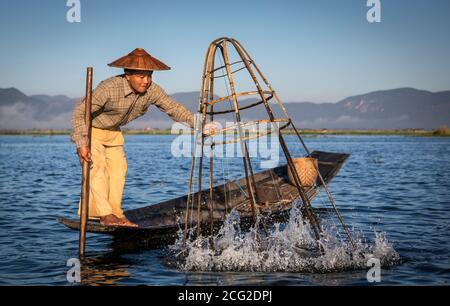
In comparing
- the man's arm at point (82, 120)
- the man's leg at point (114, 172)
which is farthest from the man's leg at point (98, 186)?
the man's arm at point (82, 120)

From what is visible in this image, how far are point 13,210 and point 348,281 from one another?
8792mm

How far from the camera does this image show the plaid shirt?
21.7ft

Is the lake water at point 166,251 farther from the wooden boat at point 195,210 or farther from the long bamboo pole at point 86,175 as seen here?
the long bamboo pole at point 86,175

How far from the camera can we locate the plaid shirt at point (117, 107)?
21.7 ft

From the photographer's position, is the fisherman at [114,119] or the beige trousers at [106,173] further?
the beige trousers at [106,173]

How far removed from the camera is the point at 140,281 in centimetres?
637

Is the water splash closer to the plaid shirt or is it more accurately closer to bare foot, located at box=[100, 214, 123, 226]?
bare foot, located at box=[100, 214, 123, 226]

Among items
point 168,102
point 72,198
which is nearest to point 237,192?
point 168,102

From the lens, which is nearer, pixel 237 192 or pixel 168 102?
→ pixel 168 102

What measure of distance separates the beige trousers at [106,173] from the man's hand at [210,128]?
140 cm

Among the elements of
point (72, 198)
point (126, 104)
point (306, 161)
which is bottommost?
point (72, 198)

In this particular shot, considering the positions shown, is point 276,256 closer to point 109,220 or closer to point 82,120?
point 109,220

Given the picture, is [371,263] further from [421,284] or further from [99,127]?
[99,127]

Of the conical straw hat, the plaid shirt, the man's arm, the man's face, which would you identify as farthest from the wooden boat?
the conical straw hat
